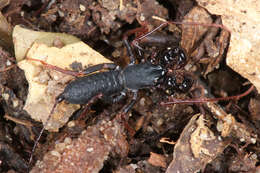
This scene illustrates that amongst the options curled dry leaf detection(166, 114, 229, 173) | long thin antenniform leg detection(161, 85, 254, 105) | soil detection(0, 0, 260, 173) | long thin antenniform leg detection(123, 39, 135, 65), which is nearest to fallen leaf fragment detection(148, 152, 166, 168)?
soil detection(0, 0, 260, 173)

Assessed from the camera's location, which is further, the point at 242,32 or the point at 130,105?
the point at 130,105

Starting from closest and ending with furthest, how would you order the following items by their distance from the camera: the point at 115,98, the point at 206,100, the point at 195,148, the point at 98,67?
the point at 195,148 < the point at 206,100 < the point at 98,67 < the point at 115,98

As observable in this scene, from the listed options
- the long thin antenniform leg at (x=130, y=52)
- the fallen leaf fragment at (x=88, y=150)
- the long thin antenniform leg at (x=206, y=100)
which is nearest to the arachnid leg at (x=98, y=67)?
the long thin antenniform leg at (x=130, y=52)

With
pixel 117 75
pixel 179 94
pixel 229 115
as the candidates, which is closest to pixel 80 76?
pixel 117 75

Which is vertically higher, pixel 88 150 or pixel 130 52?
pixel 130 52

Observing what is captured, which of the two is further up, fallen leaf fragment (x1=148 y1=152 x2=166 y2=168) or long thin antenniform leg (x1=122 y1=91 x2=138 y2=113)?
long thin antenniform leg (x1=122 y1=91 x2=138 y2=113)

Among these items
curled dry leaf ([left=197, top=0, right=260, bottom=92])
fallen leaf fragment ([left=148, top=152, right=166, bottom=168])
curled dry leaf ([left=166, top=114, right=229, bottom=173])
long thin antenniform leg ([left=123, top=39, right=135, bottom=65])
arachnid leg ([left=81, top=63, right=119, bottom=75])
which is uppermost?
curled dry leaf ([left=197, top=0, right=260, bottom=92])

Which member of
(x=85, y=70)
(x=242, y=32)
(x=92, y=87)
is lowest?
(x=92, y=87)

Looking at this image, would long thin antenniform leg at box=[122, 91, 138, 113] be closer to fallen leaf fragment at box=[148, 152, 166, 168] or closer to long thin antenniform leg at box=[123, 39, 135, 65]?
long thin antenniform leg at box=[123, 39, 135, 65]

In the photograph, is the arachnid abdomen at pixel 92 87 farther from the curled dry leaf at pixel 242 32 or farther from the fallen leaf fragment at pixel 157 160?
the curled dry leaf at pixel 242 32

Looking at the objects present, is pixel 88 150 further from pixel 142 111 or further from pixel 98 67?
pixel 98 67

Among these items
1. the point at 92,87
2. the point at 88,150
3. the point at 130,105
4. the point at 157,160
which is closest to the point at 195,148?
the point at 157,160
